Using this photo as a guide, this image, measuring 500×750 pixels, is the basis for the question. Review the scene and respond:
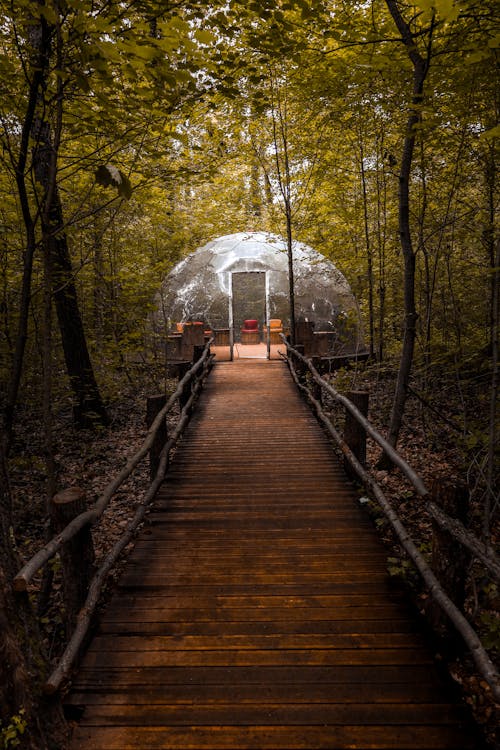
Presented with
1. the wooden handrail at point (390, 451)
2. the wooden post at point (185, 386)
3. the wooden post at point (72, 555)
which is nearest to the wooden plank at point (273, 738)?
the wooden post at point (72, 555)

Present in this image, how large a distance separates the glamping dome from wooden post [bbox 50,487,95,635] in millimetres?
12235

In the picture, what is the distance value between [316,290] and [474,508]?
10.8 metres

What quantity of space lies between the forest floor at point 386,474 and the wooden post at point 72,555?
0.82m

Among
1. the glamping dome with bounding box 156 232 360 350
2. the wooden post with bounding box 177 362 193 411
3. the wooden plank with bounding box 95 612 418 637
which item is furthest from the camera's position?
the glamping dome with bounding box 156 232 360 350

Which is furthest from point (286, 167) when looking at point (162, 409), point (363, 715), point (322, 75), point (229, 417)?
point (363, 715)

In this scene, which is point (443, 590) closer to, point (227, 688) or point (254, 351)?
point (227, 688)

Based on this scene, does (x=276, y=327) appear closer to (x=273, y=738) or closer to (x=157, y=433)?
(x=157, y=433)

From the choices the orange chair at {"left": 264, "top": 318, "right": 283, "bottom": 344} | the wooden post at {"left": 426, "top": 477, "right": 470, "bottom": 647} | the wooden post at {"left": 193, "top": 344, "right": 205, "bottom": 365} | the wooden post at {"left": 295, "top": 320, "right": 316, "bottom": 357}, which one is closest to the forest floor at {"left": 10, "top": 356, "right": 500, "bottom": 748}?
the wooden post at {"left": 426, "top": 477, "right": 470, "bottom": 647}

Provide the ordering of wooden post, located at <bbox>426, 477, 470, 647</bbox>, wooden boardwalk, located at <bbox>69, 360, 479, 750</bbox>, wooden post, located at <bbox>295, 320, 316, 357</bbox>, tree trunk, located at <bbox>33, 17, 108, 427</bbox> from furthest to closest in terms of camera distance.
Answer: wooden post, located at <bbox>295, 320, 316, 357</bbox> < tree trunk, located at <bbox>33, 17, 108, 427</bbox> < wooden post, located at <bbox>426, 477, 470, 647</bbox> < wooden boardwalk, located at <bbox>69, 360, 479, 750</bbox>

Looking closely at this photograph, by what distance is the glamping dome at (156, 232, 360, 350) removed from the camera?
15.2 meters

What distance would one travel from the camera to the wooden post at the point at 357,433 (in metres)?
5.57

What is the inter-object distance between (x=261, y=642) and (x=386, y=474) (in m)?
4.56

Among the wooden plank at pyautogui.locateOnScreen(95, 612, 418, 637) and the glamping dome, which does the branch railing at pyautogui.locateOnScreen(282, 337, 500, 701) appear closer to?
the wooden plank at pyautogui.locateOnScreen(95, 612, 418, 637)

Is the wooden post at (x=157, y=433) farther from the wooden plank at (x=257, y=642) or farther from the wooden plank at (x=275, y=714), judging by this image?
the wooden plank at (x=275, y=714)
